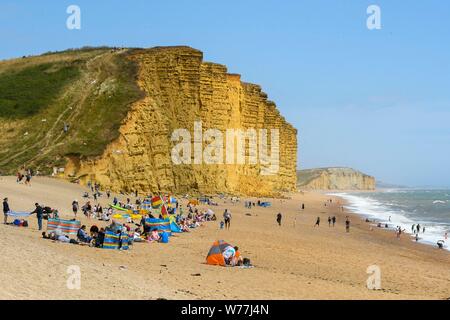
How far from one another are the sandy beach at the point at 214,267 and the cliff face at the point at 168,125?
42.9 feet

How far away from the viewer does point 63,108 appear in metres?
46.8

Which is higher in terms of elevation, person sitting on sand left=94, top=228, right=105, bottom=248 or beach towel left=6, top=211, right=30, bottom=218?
beach towel left=6, top=211, right=30, bottom=218

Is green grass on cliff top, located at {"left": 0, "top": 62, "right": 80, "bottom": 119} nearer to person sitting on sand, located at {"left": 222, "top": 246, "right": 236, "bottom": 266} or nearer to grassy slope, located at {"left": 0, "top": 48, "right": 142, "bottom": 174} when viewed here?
grassy slope, located at {"left": 0, "top": 48, "right": 142, "bottom": 174}

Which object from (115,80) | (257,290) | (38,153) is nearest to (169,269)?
(257,290)

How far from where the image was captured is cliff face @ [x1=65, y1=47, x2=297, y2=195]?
42188mm

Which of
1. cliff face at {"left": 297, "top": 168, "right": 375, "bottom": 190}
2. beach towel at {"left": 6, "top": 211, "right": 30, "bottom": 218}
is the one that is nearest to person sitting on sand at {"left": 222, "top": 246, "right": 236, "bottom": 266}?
beach towel at {"left": 6, "top": 211, "right": 30, "bottom": 218}

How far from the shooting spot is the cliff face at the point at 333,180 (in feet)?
565

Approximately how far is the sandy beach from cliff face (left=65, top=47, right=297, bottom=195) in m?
13.1

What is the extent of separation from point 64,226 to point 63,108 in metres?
30.9

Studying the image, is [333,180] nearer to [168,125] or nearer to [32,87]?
[32,87]

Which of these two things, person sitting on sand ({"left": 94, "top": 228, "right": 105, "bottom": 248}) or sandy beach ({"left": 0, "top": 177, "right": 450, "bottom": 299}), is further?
person sitting on sand ({"left": 94, "top": 228, "right": 105, "bottom": 248})

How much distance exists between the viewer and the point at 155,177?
4453 centimetres

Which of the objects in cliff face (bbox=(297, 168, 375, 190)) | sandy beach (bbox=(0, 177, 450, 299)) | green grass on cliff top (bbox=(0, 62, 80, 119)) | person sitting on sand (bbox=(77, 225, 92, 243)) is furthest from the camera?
cliff face (bbox=(297, 168, 375, 190))
